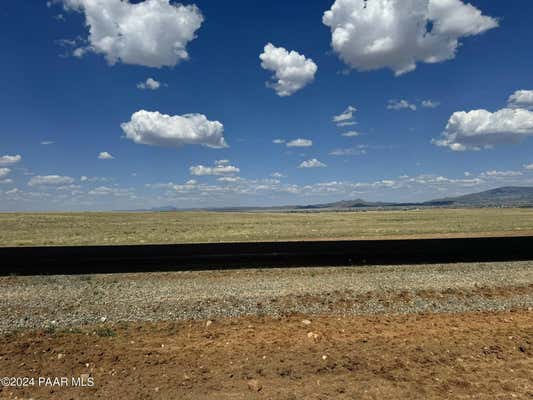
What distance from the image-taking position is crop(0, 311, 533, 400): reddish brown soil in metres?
4.81

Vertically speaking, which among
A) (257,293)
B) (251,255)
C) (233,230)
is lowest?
(233,230)

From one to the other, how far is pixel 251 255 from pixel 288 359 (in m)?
8.59

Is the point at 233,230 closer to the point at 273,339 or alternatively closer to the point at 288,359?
the point at 273,339

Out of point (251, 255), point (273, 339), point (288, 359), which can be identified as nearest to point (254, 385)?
point (288, 359)

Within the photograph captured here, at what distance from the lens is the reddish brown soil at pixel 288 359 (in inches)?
189

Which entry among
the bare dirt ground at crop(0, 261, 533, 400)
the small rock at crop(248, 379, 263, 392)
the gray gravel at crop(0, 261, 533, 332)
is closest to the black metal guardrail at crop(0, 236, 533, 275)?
the gray gravel at crop(0, 261, 533, 332)

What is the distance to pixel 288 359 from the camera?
18.6ft

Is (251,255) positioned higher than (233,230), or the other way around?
(251,255)

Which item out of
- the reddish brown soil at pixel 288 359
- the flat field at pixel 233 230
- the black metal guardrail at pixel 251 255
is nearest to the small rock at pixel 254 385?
the reddish brown soil at pixel 288 359

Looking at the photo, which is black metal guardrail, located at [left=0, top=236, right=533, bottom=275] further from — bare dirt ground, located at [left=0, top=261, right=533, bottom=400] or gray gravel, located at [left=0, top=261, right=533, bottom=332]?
bare dirt ground, located at [left=0, top=261, right=533, bottom=400]

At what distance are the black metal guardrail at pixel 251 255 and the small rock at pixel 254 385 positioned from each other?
8.49 meters

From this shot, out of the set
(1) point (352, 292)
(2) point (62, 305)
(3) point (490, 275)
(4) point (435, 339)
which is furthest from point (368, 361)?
(3) point (490, 275)

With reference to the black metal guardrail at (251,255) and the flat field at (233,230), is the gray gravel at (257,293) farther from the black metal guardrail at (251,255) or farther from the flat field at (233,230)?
the flat field at (233,230)

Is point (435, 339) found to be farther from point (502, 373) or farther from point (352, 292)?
point (352, 292)
